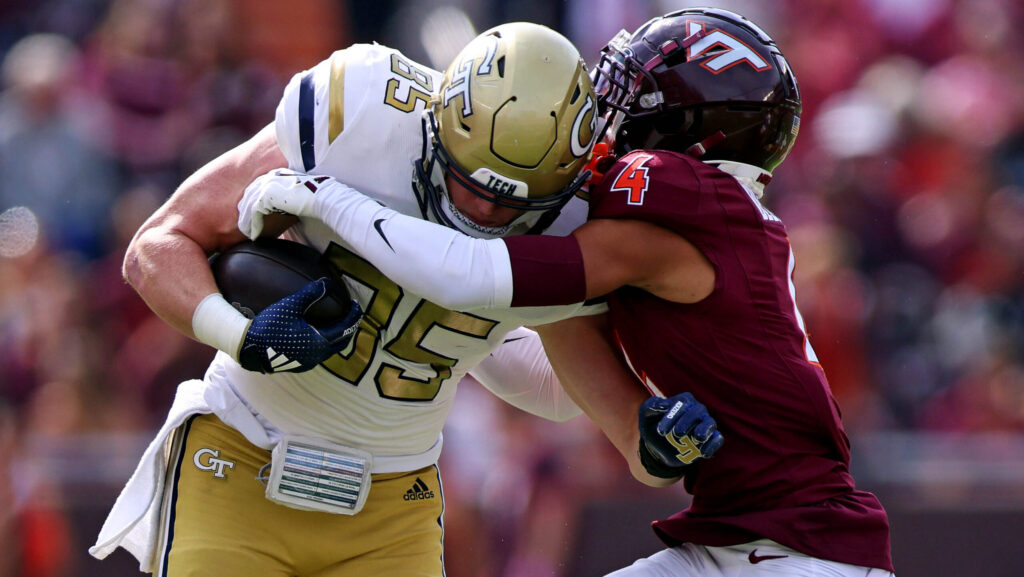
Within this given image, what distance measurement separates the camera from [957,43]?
6.85m

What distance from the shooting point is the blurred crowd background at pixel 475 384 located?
4.95 metres

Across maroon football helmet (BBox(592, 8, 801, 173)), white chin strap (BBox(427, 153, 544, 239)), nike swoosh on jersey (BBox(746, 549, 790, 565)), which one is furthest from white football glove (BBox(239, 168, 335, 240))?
nike swoosh on jersey (BBox(746, 549, 790, 565))

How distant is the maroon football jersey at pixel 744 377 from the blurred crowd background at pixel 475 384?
238cm

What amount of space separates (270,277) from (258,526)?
0.58 m

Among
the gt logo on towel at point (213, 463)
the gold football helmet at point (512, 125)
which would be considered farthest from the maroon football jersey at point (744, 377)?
the gt logo on towel at point (213, 463)

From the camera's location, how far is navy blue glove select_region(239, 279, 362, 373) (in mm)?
2381

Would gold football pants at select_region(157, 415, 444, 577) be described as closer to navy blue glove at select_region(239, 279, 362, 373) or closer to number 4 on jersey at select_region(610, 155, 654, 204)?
navy blue glove at select_region(239, 279, 362, 373)

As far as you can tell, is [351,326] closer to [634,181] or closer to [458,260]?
[458,260]

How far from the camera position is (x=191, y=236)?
→ 259 cm

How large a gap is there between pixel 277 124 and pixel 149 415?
3131 millimetres

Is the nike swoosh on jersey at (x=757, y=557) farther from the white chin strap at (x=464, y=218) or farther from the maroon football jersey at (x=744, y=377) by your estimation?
the white chin strap at (x=464, y=218)

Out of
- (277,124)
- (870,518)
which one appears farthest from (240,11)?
(870,518)

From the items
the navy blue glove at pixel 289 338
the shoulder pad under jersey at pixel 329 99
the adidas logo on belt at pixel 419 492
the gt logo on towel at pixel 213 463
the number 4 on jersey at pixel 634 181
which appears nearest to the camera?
the navy blue glove at pixel 289 338

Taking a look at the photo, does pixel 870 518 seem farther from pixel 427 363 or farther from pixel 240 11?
pixel 240 11
